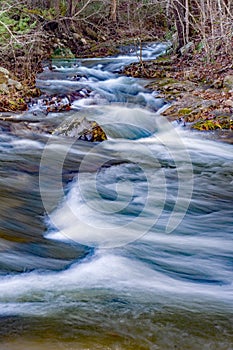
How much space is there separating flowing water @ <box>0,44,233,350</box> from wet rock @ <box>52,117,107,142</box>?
0.21m

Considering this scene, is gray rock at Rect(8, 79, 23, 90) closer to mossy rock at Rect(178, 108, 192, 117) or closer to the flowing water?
the flowing water

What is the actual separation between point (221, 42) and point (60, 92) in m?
6.58

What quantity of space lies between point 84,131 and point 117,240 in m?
4.41

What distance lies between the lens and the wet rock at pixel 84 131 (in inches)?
340

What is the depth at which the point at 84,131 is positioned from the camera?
28.5ft

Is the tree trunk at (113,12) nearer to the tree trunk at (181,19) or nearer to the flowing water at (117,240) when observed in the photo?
the tree trunk at (181,19)

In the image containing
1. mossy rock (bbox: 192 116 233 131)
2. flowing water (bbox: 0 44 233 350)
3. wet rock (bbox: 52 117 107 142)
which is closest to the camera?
flowing water (bbox: 0 44 233 350)

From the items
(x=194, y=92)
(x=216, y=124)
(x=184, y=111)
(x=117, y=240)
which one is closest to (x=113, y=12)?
(x=194, y=92)

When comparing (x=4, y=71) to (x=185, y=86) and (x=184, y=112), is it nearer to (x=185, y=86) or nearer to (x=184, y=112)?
(x=185, y=86)

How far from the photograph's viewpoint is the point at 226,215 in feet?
18.1

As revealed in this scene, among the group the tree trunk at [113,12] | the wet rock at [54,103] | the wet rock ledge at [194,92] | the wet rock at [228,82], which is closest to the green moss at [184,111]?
the wet rock ledge at [194,92]

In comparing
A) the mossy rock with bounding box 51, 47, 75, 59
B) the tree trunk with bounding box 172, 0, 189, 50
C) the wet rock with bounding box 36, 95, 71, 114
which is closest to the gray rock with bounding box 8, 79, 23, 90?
the wet rock with bounding box 36, 95, 71, 114

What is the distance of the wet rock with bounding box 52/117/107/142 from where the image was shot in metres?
8.62

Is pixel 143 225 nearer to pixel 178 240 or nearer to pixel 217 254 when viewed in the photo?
pixel 178 240
